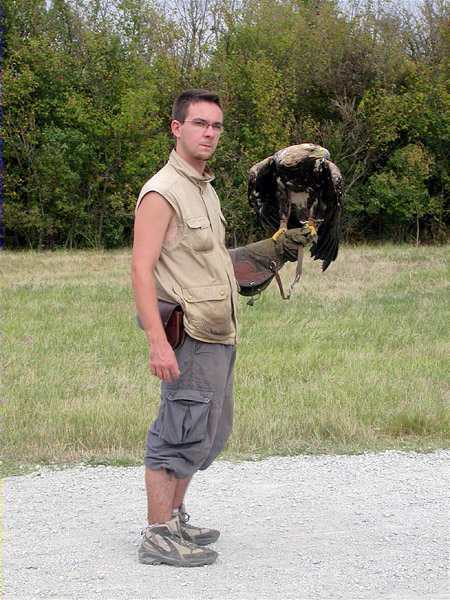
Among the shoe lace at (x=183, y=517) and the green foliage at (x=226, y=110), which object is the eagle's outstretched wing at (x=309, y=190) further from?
the green foliage at (x=226, y=110)

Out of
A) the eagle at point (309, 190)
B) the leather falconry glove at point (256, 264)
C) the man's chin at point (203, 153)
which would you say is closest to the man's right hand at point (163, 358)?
the leather falconry glove at point (256, 264)

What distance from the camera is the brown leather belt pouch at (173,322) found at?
161 inches

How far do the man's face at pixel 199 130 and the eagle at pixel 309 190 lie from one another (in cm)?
128

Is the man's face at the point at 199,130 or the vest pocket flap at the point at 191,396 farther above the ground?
the man's face at the point at 199,130

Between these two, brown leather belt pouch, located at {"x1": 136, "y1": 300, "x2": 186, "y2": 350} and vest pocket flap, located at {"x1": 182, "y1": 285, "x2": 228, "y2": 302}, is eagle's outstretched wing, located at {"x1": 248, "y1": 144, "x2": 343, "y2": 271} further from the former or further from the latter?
brown leather belt pouch, located at {"x1": 136, "y1": 300, "x2": 186, "y2": 350}

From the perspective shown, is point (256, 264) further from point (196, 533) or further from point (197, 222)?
point (196, 533)

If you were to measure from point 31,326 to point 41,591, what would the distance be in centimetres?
823

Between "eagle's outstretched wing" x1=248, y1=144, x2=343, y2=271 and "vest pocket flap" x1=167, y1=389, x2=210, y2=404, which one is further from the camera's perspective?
"eagle's outstretched wing" x1=248, y1=144, x2=343, y2=271

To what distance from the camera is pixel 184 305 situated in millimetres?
4098

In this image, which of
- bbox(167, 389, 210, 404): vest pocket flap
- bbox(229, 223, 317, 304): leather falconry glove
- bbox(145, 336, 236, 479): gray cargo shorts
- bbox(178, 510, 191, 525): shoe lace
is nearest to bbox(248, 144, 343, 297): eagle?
bbox(229, 223, 317, 304): leather falconry glove

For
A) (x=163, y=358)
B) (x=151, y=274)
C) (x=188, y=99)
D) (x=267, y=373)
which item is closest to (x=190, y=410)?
(x=163, y=358)

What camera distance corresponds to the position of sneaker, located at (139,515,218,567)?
13.7ft

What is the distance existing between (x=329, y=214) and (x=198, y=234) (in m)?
1.67

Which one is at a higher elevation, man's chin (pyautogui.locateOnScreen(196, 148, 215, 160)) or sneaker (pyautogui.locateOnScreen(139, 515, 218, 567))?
man's chin (pyautogui.locateOnScreen(196, 148, 215, 160))
